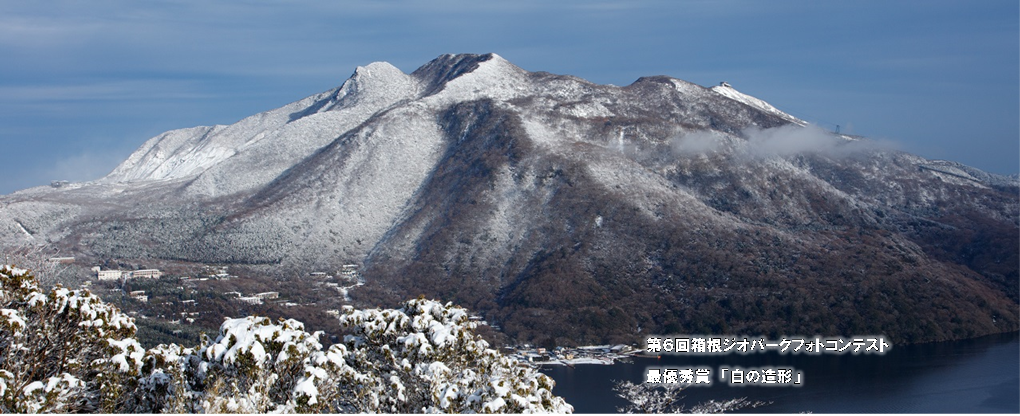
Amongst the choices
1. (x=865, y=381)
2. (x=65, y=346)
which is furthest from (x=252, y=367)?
(x=865, y=381)

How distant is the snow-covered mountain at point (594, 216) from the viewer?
338 ft

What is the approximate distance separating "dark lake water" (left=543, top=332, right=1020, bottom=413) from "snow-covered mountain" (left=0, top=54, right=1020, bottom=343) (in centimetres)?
965

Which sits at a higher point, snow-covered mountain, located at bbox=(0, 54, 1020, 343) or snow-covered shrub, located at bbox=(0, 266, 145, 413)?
snow-covered mountain, located at bbox=(0, 54, 1020, 343)

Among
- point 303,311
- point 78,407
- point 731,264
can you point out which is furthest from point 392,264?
point 78,407

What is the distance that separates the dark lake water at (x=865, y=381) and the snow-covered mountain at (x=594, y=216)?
A: 9.65 meters

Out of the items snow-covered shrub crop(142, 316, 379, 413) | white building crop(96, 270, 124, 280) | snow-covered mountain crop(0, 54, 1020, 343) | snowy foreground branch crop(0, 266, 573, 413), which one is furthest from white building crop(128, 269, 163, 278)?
snow-covered shrub crop(142, 316, 379, 413)

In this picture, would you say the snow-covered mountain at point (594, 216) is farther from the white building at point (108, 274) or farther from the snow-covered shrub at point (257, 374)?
the snow-covered shrub at point (257, 374)

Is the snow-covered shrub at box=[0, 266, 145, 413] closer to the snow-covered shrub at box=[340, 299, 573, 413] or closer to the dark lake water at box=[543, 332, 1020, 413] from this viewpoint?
the snow-covered shrub at box=[340, 299, 573, 413]

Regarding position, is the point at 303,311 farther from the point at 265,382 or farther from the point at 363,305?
the point at 265,382

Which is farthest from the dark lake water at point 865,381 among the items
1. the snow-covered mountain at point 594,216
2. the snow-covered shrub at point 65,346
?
the snow-covered shrub at point 65,346

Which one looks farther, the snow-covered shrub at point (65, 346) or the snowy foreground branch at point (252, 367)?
the snow-covered shrub at point (65, 346)

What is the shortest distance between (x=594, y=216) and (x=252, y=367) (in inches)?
3887

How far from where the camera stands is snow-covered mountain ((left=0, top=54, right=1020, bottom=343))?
338 feet

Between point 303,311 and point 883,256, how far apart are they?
71154 millimetres
